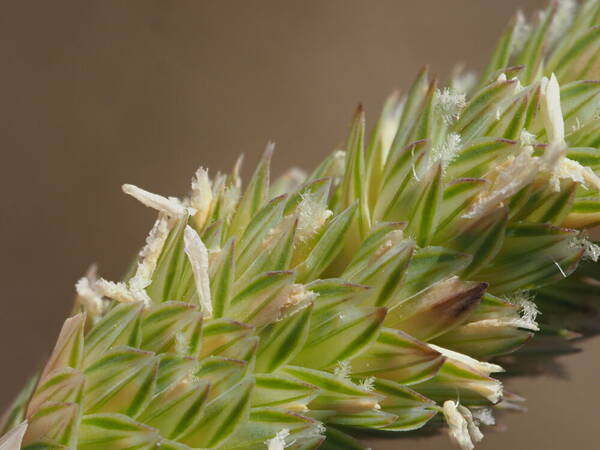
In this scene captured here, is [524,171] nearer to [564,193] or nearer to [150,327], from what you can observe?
[564,193]

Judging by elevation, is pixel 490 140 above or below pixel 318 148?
below

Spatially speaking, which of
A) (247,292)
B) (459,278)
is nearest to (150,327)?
(247,292)

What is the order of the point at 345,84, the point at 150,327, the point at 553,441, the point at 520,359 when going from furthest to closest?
the point at 345,84
the point at 553,441
the point at 520,359
the point at 150,327

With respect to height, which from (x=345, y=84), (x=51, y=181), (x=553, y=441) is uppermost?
(x=345, y=84)

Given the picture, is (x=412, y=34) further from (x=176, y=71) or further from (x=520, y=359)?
(x=520, y=359)

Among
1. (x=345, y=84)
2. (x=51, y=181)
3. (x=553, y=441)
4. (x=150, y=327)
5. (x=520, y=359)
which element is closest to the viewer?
(x=150, y=327)

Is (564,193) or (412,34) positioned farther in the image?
(412,34)
